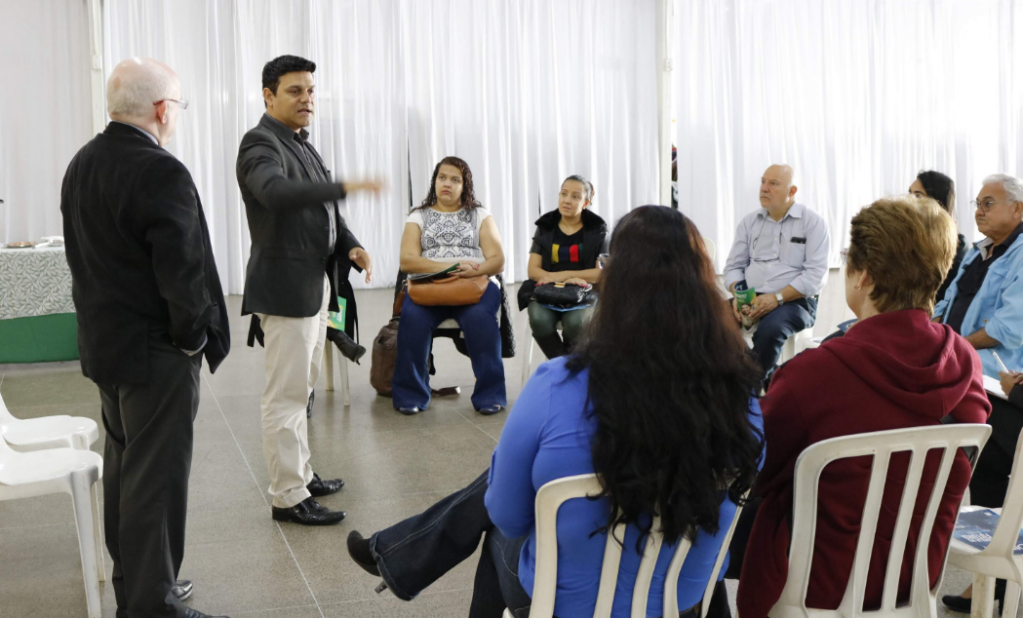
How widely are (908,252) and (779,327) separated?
107 inches

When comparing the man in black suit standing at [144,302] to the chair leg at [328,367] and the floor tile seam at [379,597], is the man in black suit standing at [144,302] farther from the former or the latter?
the chair leg at [328,367]

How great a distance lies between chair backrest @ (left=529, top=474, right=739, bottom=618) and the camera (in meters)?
1.41

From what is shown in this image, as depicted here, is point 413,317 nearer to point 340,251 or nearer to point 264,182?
point 340,251

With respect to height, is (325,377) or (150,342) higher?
(150,342)

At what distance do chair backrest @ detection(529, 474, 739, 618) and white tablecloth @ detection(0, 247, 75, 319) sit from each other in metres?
4.79

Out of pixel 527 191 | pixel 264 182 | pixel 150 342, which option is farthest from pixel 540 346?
pixel 527 191

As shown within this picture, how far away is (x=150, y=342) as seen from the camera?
7.30 ft

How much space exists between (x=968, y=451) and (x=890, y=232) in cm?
45

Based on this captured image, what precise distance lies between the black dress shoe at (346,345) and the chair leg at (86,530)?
2.24 m

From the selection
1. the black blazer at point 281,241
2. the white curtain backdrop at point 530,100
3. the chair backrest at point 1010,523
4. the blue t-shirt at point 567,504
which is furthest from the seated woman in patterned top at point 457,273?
the white curtain backdrop at point 530,100

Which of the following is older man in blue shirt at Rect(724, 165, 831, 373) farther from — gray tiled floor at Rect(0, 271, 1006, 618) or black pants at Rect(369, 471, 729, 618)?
black pants at Rect(369, 471, 729, 618)

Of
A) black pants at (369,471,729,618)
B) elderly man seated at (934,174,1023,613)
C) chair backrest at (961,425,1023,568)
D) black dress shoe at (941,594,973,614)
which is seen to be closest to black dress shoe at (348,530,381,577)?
black pants at (369,471,729,618)

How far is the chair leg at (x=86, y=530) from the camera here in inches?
90.6

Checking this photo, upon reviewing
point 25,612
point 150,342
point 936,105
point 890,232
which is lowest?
point 25,612
